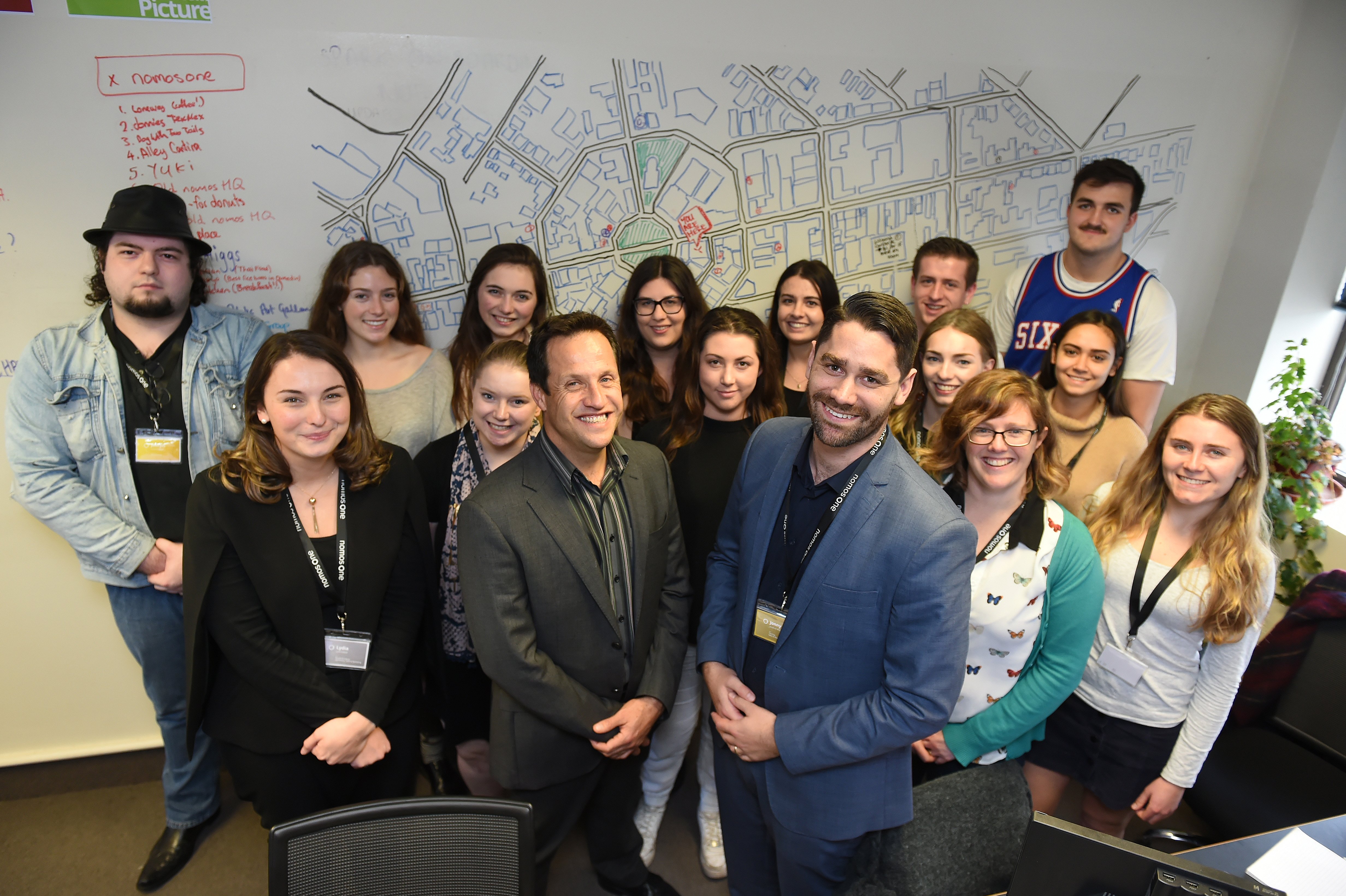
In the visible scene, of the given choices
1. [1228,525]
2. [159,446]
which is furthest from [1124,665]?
[159,446]

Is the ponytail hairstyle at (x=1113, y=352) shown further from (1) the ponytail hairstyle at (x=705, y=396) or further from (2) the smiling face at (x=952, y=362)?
(1) the ponytail hairstyle at (x=705, y=396)

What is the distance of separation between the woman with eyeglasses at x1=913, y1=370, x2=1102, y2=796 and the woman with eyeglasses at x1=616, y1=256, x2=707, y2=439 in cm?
114

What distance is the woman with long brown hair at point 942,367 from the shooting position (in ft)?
7.55

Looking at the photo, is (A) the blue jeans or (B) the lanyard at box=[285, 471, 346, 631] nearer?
(B) the lanyard at box=[285, 471, 346, 631]

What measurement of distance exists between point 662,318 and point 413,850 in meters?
1.93

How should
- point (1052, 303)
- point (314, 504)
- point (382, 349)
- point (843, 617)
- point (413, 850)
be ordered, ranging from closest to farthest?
point (413, 850) → point (843, 617) → point (314, 504) → point (382, 349) → point (1052, 303)

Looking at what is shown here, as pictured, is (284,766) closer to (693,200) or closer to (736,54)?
(693,200)

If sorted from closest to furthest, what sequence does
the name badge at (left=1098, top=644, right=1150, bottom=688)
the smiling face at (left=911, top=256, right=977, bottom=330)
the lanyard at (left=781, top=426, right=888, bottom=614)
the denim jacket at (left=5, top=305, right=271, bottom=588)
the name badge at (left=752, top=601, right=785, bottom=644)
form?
the lanyard at (left=781, top=426, right=888, bottom=614) → the name badge at (left=752, top=601, right=785, bottom=644) → the name badge at (left=1098, top=644, right=1150, bottom=688) → the denim jacket at (left=5, top=305, right=271, bottom=588) → the smiling face at (left=911, top=256, right=977, bottom=330)

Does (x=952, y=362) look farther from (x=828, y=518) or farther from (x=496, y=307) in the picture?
(x=496, y=307)

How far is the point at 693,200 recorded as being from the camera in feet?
10.5

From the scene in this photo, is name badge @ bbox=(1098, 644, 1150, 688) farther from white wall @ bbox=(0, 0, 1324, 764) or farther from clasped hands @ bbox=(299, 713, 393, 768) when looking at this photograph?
white wall @ bbox=(0, 0, 1324, 764)

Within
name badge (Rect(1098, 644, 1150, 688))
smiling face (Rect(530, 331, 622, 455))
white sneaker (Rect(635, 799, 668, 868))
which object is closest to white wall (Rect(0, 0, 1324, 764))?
smiling face (Rect(530, 331, 622, 455))

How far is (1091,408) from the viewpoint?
8.51 feet

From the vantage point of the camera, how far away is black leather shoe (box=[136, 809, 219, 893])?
2.48m
